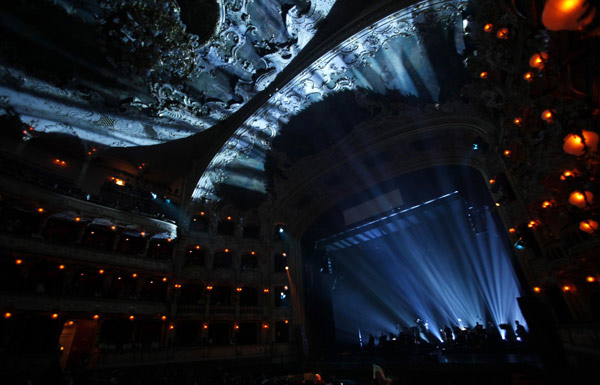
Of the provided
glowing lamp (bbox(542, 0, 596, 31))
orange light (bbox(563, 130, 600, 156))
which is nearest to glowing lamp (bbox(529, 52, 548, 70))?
orange light (bbox(563, 130, 600, 156))

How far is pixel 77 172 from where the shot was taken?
58.2 ft

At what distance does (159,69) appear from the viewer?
1469 cm

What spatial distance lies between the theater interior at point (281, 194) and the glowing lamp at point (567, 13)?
3120mm

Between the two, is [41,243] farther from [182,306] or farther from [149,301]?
[182,306]

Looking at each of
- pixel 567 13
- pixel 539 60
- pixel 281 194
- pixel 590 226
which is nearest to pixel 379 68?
pixel 539 60

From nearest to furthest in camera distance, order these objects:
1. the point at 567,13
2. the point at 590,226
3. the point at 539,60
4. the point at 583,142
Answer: the point at 567,13
the point at 583,142
the point at 590,226
the point at 539,60

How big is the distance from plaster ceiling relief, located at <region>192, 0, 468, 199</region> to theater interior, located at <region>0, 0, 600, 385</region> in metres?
0.11

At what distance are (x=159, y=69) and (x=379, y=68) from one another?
12.1 m

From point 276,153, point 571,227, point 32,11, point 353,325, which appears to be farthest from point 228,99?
point 353,325

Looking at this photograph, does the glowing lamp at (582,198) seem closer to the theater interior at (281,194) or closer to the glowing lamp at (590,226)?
the glowing lamp at (590,226)

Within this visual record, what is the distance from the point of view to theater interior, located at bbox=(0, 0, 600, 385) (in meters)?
9.80

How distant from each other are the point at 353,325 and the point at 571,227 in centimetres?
2015

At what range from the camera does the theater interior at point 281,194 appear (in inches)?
386

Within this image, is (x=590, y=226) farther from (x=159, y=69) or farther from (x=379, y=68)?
(x=159, y=69)
